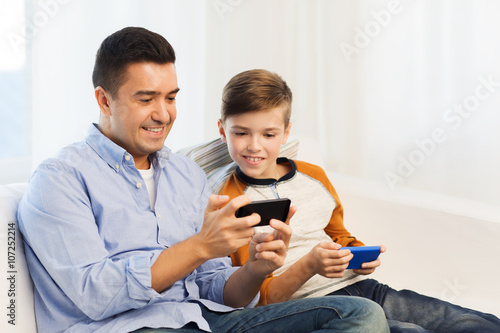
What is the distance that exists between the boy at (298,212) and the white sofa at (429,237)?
0.16 metres

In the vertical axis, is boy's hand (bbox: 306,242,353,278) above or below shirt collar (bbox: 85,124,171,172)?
below

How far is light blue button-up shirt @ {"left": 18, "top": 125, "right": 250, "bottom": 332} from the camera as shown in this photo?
1197 mm

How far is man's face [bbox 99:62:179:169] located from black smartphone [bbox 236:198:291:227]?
1.10 feet

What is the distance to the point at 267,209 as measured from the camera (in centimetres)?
126

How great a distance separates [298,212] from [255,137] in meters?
0.28

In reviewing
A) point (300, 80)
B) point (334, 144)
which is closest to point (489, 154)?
point (334, 144)

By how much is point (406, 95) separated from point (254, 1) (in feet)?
3.60

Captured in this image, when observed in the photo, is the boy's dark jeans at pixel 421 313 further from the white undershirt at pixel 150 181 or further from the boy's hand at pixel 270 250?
the white undershirt at pixel 150 181

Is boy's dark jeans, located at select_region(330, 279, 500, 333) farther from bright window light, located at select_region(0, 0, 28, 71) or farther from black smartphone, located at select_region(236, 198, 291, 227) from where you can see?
bright window light, located at select_region(0, 0, 28, 71)

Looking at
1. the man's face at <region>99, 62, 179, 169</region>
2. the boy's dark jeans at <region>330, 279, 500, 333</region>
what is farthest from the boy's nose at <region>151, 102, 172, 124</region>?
the boy's dark jeans at <region>330, 279, 500, 333</region>

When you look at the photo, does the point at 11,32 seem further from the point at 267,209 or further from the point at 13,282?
the point at 267,209

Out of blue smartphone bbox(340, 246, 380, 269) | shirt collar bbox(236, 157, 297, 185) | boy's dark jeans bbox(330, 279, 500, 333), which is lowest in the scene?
boy's dark jeans bbox(330, 279, 500, 333)

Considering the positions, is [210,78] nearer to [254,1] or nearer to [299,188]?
[254,1]

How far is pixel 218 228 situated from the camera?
120 centimetres
